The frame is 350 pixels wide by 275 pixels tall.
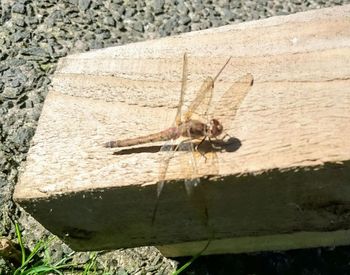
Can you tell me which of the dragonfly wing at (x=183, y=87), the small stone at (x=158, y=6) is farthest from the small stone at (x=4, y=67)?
the dragonfly wing at (x=183, y=87)

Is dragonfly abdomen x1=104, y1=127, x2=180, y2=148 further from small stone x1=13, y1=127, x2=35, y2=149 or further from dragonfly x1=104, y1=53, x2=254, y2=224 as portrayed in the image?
small stone x1=13, y1=127, x2=35, y2=149

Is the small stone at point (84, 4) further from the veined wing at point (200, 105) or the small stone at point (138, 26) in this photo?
the veined wing at point (200, 105)

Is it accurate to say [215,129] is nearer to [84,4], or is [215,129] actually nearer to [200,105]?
[200,105]

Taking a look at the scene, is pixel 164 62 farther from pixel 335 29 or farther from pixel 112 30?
pixel 112 30

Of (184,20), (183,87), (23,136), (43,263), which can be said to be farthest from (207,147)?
(184,20)

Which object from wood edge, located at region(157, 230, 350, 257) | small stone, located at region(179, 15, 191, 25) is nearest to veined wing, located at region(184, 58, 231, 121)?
wood edge, located at region(157, 230, 350, 257)

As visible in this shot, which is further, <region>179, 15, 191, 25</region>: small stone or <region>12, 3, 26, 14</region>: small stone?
<region>12, 3, 26, 14</region>: small stone
